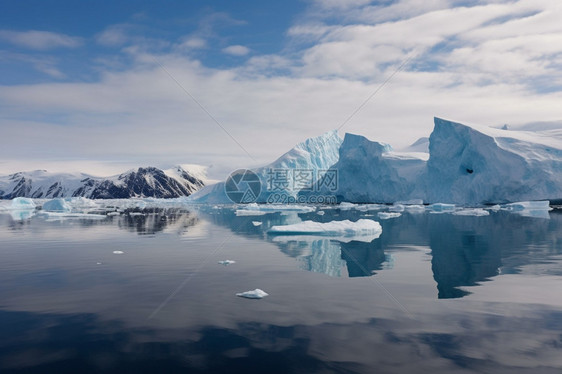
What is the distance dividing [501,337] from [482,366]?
3.34 ft

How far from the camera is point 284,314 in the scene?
6078 millimetres


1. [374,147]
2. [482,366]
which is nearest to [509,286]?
[482,366]

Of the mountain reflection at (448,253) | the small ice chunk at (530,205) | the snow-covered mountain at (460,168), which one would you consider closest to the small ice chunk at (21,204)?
the snow-covered mountain at (460,168)

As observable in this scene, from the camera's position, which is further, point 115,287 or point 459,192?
point 459,192

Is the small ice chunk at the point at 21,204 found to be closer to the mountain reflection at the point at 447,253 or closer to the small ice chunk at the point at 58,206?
the small ice chunk at the point at 58,206

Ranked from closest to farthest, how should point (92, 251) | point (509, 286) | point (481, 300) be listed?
point (481, 300) < point (509, 286) < point (92, 251)

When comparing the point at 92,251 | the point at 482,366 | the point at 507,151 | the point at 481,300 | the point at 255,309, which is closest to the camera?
the point at 482,366

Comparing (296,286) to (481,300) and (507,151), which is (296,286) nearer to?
(481,300)

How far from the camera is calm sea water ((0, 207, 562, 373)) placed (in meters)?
4.46

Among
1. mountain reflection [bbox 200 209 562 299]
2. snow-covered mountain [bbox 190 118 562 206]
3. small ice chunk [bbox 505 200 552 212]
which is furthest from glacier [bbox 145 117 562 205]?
mountain reflection [bbox 200 209 562 299]

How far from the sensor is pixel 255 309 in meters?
6.35

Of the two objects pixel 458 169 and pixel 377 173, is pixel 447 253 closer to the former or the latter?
pixel 458 169

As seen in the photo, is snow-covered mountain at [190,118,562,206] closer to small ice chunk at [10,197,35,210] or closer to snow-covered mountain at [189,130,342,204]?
snow-covered mountain at [189,130,342,204]

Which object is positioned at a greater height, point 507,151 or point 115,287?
point 507,151
